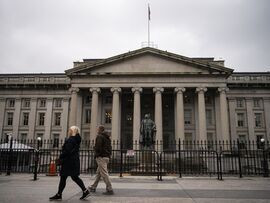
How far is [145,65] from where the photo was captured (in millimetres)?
40688

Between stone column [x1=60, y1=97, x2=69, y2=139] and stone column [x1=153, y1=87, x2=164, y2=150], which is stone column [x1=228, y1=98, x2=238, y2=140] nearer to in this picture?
stone column [x1=153, y1=87, x2=164, y2=150]

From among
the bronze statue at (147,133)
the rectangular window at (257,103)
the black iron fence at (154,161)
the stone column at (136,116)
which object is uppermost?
the rectangular window at (257,103)

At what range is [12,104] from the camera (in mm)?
50156

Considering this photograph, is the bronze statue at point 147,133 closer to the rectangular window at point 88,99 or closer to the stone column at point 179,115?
the stone column at point 179,115

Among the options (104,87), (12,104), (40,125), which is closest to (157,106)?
(104,87)

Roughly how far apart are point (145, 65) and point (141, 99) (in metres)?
7.20

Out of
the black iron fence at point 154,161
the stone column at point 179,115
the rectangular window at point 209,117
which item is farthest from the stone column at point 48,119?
the rectangular window at point 209,117

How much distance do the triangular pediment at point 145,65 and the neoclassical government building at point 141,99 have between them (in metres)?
0.16

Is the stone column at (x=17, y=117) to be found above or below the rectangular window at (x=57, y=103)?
below

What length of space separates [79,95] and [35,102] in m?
12.5

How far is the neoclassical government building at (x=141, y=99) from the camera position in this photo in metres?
39.0

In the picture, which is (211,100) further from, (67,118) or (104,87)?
(67,118)

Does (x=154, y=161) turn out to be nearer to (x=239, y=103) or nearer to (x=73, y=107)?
(x=73, y=107)

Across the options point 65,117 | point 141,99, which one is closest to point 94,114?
point 141,99
